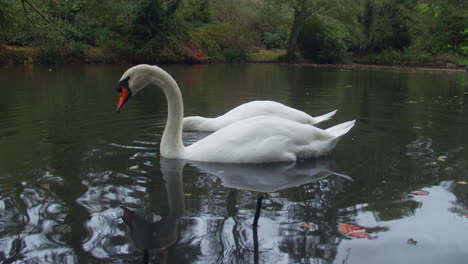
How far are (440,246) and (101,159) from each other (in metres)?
3.49

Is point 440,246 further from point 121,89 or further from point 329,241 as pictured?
point 121,89

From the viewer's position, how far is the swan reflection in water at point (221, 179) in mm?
2977

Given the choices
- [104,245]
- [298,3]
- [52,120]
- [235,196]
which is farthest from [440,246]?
[298,3]

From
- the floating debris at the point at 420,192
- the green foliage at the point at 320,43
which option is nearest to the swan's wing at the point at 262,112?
the floating debris at the point at 420,192

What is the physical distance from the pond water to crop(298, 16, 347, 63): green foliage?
27700 millimetres

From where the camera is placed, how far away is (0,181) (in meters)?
4.16

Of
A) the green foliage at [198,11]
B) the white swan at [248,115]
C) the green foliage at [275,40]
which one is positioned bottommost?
the white swan at [248,115]

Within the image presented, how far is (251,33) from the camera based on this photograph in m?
36.1

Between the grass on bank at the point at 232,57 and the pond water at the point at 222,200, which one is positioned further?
the grass on bank at the point at 232,57

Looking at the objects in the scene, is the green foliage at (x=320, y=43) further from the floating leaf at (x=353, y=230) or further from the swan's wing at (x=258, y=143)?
the floating leaf at (x=353, y=230)

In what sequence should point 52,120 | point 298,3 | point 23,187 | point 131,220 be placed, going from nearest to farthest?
1. point 131,220
2. point 23,187
3. point 52,120
4. point 298,3

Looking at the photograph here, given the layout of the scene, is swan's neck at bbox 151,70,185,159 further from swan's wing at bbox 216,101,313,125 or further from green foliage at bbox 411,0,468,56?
green foliage at bbox 411,0,468,56

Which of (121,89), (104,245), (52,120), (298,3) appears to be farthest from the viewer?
(298,3)

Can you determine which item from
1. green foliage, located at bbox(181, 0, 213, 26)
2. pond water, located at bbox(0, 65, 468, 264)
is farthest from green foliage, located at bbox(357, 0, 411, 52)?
pond water, located at bbox(0, 65, 468, 264)
